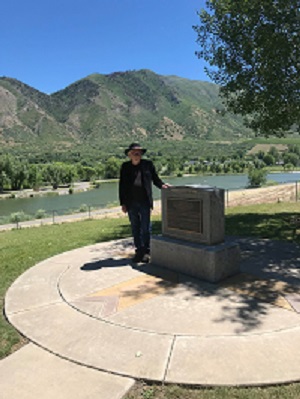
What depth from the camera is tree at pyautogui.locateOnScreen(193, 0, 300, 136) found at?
383 inches

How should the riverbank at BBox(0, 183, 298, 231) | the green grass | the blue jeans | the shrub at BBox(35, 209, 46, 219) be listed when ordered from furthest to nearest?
1. the shrub at BBox(35, 209, 46, 219)
2. the riverbank at BBox(0, 183, 298, 231)
3. the blue jeans
4. the green grass

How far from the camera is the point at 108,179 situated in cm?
12025

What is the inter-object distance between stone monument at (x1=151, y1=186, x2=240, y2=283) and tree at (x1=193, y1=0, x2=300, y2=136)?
6.28m

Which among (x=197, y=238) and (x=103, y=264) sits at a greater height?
(x=197, y=238)

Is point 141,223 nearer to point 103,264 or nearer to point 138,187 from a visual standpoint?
point 138,187

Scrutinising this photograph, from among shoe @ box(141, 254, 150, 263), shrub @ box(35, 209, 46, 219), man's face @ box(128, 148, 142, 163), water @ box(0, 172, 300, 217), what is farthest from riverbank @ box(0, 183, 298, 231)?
man's face @ box(128, 148, 142, 163)

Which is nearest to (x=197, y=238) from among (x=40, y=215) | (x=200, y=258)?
(x=200, y=258)

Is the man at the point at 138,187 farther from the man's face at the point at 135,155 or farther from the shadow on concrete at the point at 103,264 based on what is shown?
the shadow on concrete at the point at 103,264

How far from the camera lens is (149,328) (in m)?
3.78

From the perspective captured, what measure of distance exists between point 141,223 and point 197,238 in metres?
1.36

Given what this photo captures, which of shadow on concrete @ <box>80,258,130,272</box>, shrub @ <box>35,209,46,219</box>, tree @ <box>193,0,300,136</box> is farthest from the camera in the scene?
shrub @ <box>35,209,46,219</box>

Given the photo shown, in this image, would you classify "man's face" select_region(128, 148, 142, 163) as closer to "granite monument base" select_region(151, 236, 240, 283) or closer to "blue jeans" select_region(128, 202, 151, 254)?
"blue jeans" select_region(128, 202, 151, 254)

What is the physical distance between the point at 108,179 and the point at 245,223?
363 ft

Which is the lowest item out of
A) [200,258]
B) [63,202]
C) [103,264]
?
[63,202]
